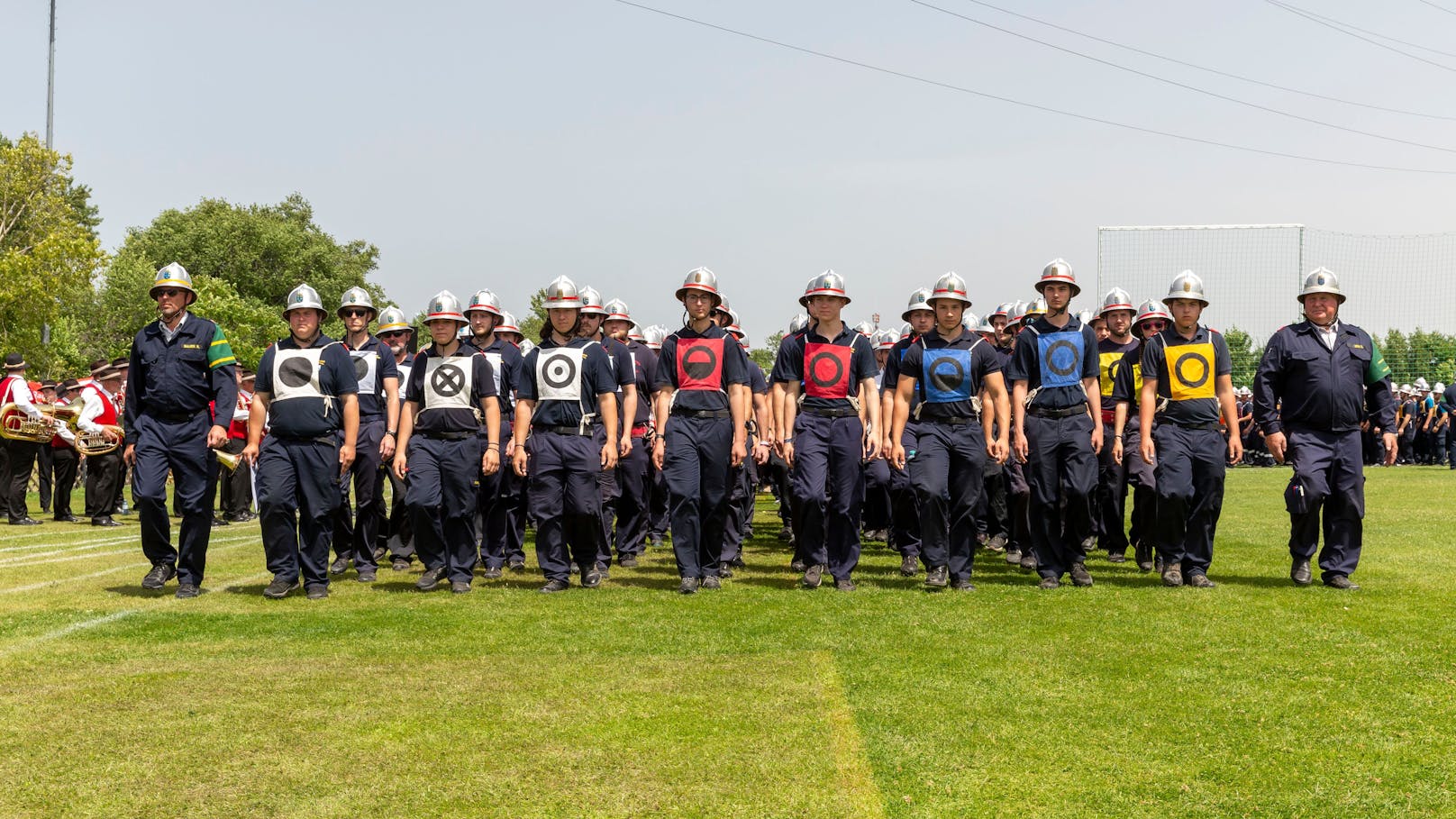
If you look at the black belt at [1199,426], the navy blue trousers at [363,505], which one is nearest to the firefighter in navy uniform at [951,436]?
the black belt at [1199,426]

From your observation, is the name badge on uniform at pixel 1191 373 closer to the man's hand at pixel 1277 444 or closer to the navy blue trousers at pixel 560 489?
the man's hand at pixel 1277 444

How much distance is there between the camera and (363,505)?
1121cm

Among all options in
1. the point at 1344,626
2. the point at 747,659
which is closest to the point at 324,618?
the point at 747,659

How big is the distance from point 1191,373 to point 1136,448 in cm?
155

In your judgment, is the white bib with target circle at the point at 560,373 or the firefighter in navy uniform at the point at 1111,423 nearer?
the white bib with target circle at the point at 560,373

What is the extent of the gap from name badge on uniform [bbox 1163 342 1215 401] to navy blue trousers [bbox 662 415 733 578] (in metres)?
3.62

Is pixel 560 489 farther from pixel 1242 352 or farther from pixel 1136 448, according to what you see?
pixel 1242 352

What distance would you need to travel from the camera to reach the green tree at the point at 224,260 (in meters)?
66.1

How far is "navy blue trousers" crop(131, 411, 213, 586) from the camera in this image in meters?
9.49

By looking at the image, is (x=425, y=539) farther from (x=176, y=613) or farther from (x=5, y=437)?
(x=5, y=437)

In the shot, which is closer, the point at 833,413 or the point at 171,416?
the point at 171,416

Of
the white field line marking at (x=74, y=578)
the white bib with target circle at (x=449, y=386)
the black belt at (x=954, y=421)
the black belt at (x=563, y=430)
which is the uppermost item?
the white bib with target circle at (x=449, y=386)

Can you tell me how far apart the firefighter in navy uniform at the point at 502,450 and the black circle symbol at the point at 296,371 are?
63.5 inches

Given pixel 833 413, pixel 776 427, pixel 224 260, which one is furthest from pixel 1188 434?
pixel 224 260
